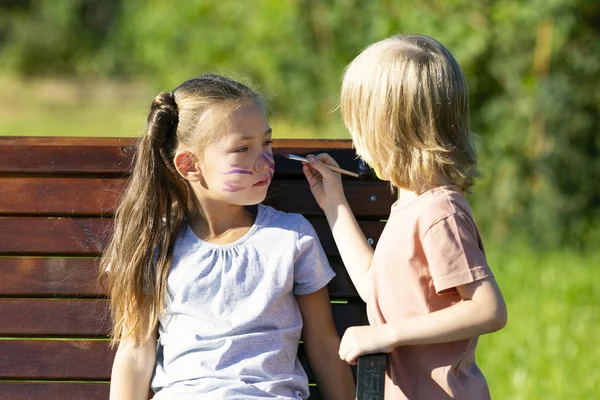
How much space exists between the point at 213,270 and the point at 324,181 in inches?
15.6

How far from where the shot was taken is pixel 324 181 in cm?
274

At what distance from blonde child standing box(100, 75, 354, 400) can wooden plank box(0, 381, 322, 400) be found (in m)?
0.16

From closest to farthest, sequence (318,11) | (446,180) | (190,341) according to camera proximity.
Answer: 1. (446,180)
2. (190,341)
3. (318,11)

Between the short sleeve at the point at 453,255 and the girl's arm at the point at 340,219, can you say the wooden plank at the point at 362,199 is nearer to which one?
the girl's arm at the point at 340,219

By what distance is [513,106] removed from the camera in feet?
23.8

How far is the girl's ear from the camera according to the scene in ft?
8.90

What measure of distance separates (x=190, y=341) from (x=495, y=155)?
5.09m

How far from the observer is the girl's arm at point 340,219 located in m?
2.65

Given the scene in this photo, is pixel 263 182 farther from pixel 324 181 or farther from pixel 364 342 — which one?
pixel 364 342

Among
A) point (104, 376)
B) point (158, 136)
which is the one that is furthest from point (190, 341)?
point (158, 136)

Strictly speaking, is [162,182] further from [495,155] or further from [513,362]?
[495,155]

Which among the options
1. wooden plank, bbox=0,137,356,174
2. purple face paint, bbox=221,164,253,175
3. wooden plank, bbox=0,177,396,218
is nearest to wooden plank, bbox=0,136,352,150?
wooden plank, bbox=0,137,356,174

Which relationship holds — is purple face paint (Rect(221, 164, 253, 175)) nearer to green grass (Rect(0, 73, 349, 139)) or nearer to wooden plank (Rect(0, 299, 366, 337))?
wooden plank (Rect(0, 299, 366, 337))

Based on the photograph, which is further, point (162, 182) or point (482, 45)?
point (482, 45)
